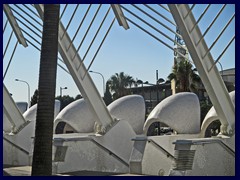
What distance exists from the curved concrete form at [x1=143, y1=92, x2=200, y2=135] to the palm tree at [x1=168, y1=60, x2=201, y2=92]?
15297 millimetres

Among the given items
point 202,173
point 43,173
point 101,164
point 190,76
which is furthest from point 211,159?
point 190,76

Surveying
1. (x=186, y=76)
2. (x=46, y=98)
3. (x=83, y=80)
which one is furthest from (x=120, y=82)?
(x=46, y=98)

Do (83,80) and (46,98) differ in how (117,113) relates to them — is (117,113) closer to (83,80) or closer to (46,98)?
(83,80)

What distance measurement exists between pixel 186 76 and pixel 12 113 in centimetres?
1924

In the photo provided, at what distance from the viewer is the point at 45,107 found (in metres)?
8.62

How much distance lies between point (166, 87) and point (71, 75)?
44.1 metres

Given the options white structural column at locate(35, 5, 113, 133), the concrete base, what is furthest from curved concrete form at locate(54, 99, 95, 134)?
white structural column at locate(35, 5, 113, 133)

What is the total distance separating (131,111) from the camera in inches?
1017

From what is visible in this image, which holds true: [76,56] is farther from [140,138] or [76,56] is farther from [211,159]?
[211,159]

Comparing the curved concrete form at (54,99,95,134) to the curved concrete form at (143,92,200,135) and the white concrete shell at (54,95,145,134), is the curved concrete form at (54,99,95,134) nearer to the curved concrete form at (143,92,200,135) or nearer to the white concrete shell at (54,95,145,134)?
the white concrete shell at (54,95,145,134)

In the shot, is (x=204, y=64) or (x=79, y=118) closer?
(x=204, y=64)

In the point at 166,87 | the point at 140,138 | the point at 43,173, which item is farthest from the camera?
the point at 166,87

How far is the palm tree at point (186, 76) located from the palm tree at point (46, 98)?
99.8 feet

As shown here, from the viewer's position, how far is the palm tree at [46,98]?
8469 mm
